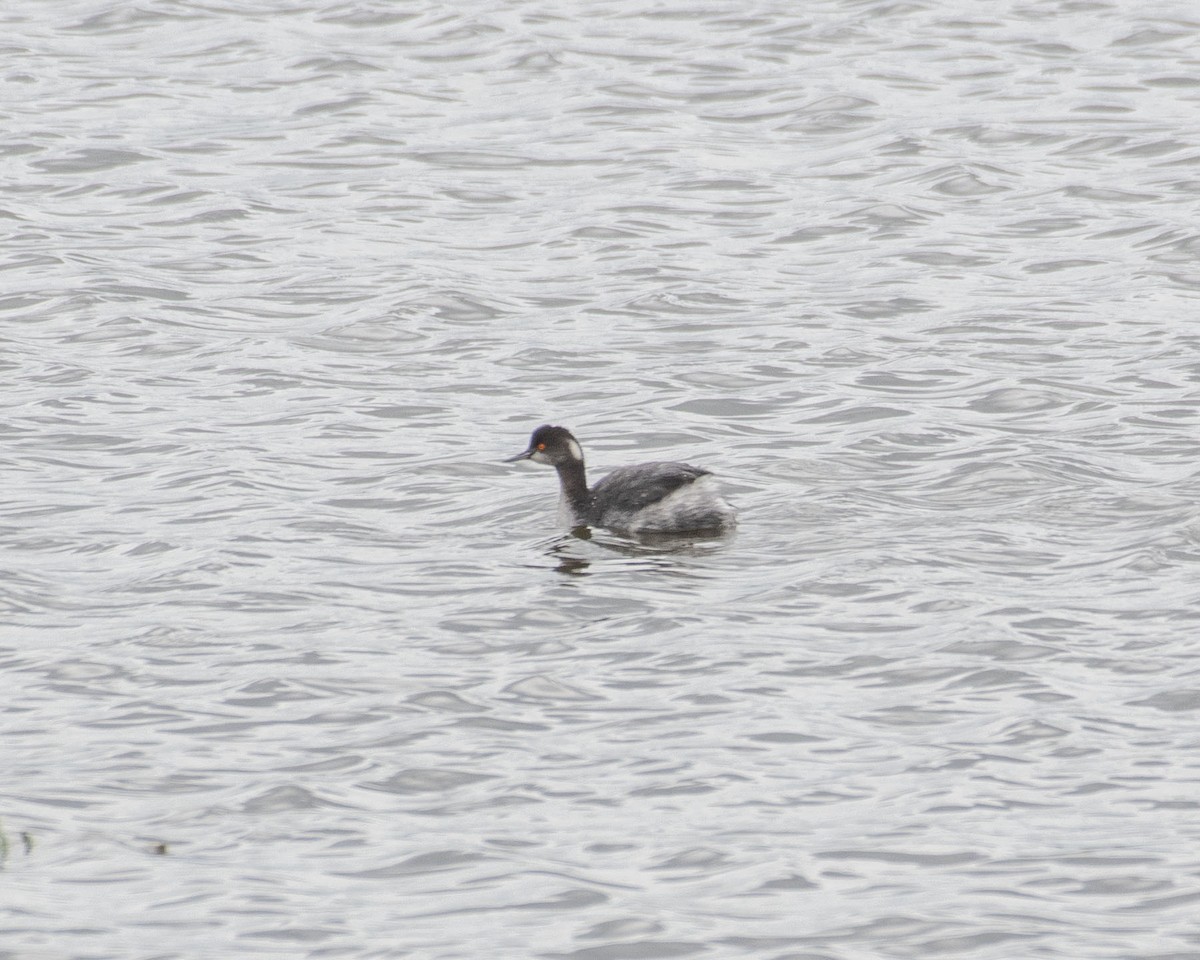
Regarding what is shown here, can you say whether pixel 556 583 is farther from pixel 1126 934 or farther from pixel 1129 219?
pixel 1129 219

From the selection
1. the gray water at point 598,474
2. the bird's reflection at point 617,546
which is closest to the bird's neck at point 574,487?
the bird's reflection at point 617,546

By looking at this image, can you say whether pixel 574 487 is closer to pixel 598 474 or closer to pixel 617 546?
pixel 617 546

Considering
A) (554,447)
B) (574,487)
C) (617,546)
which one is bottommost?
(617,546)

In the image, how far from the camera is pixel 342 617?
464 inches

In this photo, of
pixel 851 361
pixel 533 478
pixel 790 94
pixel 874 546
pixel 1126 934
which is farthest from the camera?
pixel 790 94

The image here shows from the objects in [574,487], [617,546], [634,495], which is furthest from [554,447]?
[617,546]

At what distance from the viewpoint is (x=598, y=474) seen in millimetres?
15047

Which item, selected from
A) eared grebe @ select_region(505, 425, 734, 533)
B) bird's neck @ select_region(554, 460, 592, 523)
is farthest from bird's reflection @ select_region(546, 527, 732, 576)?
bird's neck @ select_region(554, 460, 592, 523)

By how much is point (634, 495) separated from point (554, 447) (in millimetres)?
704

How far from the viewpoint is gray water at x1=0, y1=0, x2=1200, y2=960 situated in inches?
346

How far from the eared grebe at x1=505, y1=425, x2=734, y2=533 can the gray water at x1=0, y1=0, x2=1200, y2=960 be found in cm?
29

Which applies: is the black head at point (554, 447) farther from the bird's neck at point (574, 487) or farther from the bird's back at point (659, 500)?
the bird's back at point (659, 500)

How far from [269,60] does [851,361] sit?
1196 cm

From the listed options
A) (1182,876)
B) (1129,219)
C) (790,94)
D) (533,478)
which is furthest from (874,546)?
(790,94)
